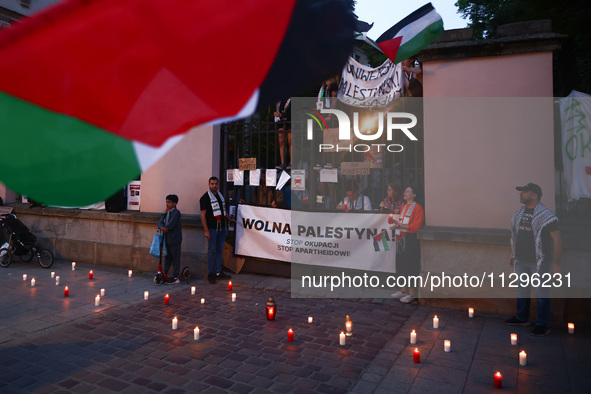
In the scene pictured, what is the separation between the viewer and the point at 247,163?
9688 mm

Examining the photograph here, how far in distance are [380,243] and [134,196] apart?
6.41 metres

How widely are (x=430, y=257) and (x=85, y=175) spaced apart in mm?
6904

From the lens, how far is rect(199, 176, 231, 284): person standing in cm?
904

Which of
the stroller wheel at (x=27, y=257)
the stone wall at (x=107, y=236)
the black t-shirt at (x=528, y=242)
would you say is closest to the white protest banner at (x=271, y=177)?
the stone wall at (x=107, y=236)

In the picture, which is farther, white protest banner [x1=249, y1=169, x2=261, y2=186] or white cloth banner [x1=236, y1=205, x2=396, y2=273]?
white protest banner [x1=249, y1=169, x2=261, y2=186]

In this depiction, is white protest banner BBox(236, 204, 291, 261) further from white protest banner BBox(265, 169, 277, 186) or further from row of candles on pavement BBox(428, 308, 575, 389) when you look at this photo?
row of candles on pavement BBox(428, 308, 575, 389)

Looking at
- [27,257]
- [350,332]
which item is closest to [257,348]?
[350,332]

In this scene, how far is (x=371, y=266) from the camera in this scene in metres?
8.30

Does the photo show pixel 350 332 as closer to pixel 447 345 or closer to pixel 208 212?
pixel 447 345

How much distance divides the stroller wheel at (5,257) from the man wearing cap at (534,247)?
11330 millimetres

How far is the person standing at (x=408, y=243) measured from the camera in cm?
764

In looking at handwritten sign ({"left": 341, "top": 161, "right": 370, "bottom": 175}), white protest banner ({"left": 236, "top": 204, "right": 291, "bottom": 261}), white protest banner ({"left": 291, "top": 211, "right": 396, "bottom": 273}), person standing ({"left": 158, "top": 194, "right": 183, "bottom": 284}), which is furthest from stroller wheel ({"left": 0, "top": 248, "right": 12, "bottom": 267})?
handwritten sign ({"left": 341, "top": 161, "right": 370, "bottom": 175})

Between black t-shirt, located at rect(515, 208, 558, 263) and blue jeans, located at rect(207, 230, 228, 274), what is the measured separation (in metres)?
5.75

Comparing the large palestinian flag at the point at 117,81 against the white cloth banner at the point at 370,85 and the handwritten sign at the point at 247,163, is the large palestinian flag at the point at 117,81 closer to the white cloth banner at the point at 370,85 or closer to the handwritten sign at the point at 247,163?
the white cloth banner at the point at 370,85
